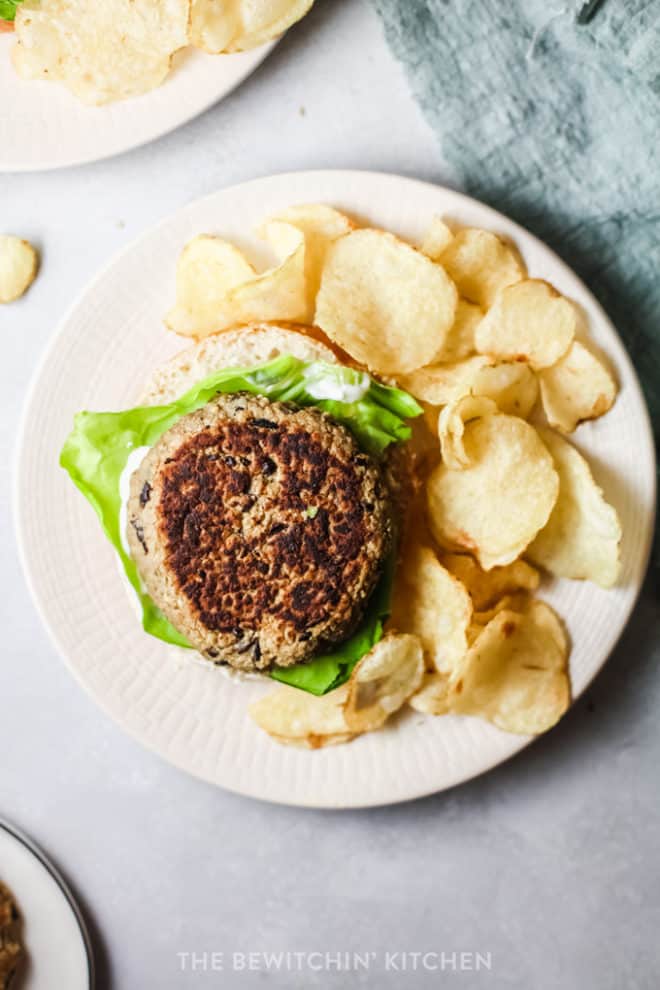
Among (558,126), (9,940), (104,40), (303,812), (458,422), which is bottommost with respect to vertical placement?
(9,940)

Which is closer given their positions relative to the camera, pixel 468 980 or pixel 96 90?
pixel 96 90

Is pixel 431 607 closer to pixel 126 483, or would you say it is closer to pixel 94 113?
pixel 126 483

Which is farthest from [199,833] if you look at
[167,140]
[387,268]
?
[167,140]

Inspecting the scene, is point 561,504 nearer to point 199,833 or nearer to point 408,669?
point 408,669

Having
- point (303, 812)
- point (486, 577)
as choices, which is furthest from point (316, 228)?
point (303, 812)

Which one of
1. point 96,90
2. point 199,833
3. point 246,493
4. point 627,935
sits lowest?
point 199,833

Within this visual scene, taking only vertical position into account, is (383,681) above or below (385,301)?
below

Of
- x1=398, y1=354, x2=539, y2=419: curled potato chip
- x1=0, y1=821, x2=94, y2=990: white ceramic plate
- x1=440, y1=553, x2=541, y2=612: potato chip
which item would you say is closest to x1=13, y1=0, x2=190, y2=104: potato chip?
x1=398, y1=354, x2=539, y2=419: curled potato chip

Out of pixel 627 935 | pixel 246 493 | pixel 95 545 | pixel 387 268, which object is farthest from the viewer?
pixel 627 935

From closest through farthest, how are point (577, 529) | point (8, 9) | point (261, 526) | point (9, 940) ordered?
point (261, 526)
point (577, 529)
point (8, 9)
point (9, 940)
